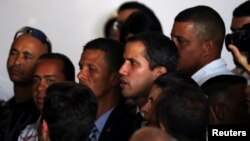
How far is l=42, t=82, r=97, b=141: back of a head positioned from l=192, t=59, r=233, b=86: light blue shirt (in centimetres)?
91

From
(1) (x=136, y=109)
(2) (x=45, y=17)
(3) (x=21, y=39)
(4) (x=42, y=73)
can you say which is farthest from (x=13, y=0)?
(1) (x=136, y=109)

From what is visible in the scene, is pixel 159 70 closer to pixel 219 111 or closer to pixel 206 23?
pixel 219 111

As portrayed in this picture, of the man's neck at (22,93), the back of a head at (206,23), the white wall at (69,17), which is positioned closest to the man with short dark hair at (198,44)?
the back of a head at (206,23)

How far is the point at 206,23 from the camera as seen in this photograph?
437 cm

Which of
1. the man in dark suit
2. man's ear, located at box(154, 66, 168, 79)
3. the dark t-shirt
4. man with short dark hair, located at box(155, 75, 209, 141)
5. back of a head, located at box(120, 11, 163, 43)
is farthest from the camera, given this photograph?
back of a head, located at box(120, 11, 163, 43)

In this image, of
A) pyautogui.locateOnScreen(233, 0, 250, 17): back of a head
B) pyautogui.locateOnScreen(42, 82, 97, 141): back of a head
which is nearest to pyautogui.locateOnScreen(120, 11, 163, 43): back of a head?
pyautogui.locateOnScreen(233, 0, 250, 17): back of a head

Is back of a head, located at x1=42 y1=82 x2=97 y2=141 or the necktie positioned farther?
the necktie

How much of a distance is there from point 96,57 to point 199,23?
0.59 metres

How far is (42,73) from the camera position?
173 inches

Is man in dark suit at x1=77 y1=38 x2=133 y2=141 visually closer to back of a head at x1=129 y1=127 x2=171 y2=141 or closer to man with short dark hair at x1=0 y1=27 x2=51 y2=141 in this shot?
man with short dark hair at x1=0 y1=27 x2=51 y2=141

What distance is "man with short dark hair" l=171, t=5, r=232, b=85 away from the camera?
4.26 meters

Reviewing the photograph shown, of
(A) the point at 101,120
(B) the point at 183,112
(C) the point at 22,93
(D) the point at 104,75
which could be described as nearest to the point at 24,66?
(C) the point at 22,93

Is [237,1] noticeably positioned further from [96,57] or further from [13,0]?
[96,57]

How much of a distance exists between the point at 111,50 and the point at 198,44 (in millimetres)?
461
